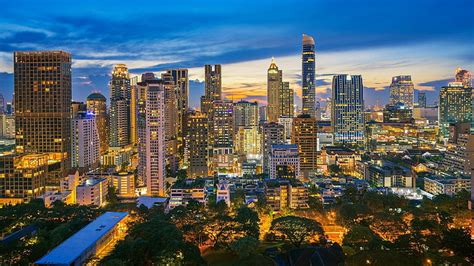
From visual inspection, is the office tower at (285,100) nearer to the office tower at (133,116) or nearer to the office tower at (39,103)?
the office tower at (133,116)

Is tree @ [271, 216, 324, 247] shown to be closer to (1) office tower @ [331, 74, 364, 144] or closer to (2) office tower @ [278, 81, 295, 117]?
(1) office tower @ [331, 74, 364, 144]

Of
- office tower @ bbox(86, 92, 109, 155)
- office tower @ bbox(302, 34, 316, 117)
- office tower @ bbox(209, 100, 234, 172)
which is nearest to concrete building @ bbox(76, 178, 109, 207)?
office tower @ bbox(209, 100, 234, 172)

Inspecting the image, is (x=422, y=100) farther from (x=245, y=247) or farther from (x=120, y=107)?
(x=245, y=247)

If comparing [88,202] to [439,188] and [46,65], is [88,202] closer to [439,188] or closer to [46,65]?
[46,65]

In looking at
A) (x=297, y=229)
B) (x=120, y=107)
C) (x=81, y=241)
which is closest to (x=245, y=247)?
(x=297, y=229)

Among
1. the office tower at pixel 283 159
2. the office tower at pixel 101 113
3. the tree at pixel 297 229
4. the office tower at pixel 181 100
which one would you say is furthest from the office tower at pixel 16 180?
the office tower at pixel 101 113

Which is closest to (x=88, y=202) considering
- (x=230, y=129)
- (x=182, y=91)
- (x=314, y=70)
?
(x=230, y=129)
